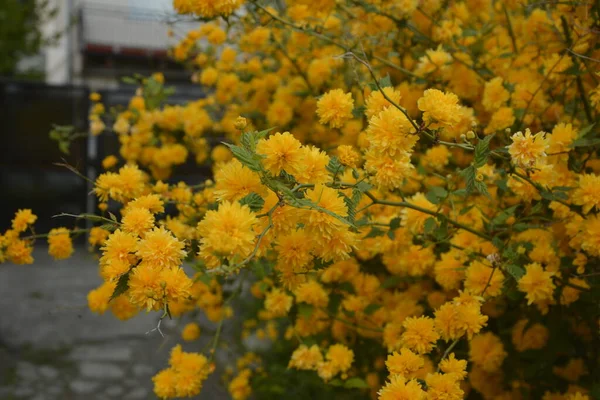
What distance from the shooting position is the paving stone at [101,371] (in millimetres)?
2973

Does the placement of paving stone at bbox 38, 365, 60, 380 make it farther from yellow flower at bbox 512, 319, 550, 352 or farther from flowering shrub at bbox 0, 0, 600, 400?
Answer: yellow flower at bbox 512, 319, 550, 352

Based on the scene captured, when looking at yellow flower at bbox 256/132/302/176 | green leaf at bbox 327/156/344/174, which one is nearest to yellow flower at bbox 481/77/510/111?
green leaf at bbox 327/156/344/174

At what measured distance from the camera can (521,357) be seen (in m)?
1.49

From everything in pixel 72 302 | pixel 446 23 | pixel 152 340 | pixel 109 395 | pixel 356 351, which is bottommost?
pixel 72 302

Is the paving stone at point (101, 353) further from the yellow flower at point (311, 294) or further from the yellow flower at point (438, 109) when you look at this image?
the yellow flower at point (438, 109)

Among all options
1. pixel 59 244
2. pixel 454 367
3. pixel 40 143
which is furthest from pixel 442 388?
pixel 40 143

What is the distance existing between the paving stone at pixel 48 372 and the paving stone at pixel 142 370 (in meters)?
0.37

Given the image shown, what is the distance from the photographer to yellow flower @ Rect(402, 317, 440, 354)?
40.8 inches

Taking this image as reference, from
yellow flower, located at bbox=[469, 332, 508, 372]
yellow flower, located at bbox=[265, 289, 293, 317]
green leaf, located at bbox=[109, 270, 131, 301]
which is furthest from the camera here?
yellow flower, located at bbox=[265, 289, 293, 317]

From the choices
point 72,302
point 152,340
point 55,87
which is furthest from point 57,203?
point 152,340

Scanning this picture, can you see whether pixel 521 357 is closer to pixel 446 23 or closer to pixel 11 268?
pixel 446 23

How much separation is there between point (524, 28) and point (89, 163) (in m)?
4.42

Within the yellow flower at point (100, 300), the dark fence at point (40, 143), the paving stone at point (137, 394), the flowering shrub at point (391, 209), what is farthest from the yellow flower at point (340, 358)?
the dark fence at point (40, 143)

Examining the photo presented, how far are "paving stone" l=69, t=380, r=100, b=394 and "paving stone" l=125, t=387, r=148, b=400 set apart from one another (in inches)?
7.4
